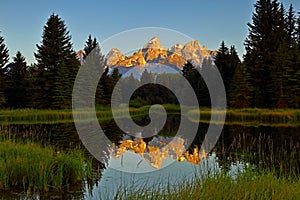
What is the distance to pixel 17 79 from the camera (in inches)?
1658

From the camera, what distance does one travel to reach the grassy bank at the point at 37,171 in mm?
7305

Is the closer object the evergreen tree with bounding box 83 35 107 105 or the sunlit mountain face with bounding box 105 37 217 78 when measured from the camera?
the sunlit mountain face with bounding box 105 37 217 78

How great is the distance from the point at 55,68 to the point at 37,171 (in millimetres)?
31205

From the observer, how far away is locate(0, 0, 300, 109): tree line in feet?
111

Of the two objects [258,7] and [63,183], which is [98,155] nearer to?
[63,183]

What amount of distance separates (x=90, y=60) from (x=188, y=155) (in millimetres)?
28027

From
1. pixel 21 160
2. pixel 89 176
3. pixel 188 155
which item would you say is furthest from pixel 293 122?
pixel 21 160

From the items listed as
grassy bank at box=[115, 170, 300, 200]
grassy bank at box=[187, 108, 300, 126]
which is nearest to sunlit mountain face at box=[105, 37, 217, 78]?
grassy bank at box=[187, 108, 300, 126]

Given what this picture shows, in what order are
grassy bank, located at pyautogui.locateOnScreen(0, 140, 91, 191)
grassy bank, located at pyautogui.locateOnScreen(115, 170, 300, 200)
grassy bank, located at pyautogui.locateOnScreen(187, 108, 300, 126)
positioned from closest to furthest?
grassy bank, located at pyautogui.locateOnScreen(115, 170, 300, 200) < grassy bank, located at pyautogui.locateOnScreen(0, 140, 91, 191) < grassy bank, located at pyautogui.locateOnScreen(187, 108, 300, 126)

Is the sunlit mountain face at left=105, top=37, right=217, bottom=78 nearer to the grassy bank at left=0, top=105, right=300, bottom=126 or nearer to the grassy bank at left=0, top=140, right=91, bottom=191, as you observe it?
the grassy bank at left=0, top=105, right=300, bottom=126

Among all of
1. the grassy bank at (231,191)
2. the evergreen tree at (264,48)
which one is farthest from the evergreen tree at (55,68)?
the grassy bank at (231,191)

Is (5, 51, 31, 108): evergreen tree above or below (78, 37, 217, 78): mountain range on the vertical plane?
below

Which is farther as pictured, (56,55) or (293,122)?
(56,55)

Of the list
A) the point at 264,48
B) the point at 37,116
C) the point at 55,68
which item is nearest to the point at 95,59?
the point at 55,68
